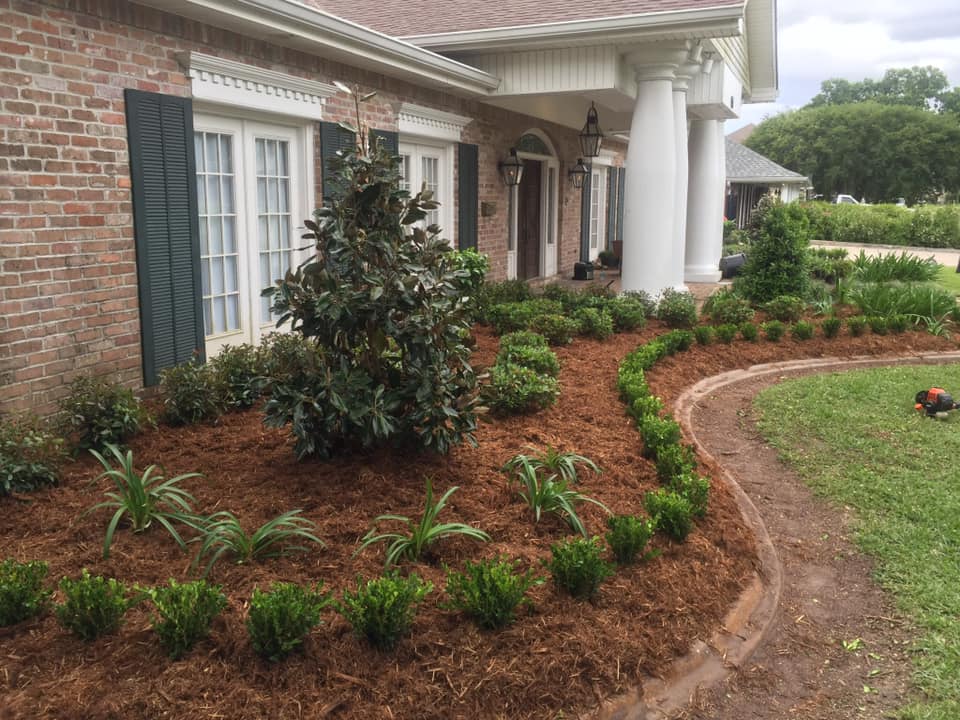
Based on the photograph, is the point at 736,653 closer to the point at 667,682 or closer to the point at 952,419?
the point at 667,682

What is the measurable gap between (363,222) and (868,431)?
4643mm

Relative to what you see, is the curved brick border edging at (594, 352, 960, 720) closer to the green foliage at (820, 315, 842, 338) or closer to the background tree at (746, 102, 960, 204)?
the green foliage at (820, 315, 842, 338)

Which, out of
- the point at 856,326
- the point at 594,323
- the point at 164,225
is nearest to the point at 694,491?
the point at 164,225

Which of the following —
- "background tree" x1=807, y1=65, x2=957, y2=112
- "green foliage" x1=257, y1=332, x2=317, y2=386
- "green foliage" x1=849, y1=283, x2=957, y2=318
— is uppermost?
"background tree" x1=807, y1=65, x2=957, y2=112

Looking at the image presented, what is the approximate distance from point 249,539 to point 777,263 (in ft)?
30.7

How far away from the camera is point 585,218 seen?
1689 cm

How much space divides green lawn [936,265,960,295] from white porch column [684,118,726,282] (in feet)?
14.7

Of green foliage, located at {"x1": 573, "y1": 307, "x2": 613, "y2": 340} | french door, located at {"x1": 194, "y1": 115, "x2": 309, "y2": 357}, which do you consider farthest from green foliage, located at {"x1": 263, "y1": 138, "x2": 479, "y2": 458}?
green foliage, located at {"x1": 573, "y1": 307, "x2": 613, "y2": 340}

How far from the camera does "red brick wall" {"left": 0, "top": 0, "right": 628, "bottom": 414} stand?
4.91 m

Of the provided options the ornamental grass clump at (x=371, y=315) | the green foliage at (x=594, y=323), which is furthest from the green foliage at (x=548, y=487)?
the green foliage at (x=594, y=323)

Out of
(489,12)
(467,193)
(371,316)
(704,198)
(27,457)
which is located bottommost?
(27,457)

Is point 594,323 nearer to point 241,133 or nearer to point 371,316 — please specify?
point 241,133

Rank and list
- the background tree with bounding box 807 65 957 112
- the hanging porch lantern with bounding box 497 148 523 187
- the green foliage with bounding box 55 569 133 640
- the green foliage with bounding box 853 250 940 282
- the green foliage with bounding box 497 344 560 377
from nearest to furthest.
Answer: the green foliage with bounding box 55 569 133 640 < the green foliage with bounding box 497 344 560 377 < the hanging porch lantern with bounding box 497 148 523 187 < the green foliage with bounding box 853 250 940 282 < the background tree with bounding box 807 65 957 112

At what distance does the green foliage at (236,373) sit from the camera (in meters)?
5.86
